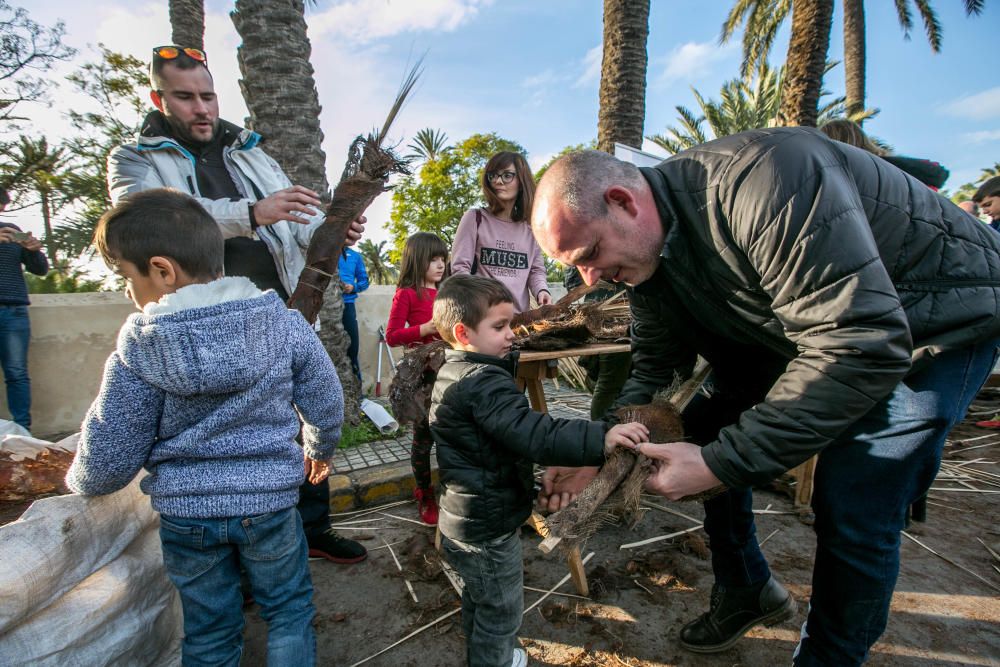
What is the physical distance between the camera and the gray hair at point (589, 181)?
1612mm

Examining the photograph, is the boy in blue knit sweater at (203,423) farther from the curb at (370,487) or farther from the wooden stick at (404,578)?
the curb at (370,487)

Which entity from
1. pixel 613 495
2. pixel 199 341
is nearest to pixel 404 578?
pixel 613 495

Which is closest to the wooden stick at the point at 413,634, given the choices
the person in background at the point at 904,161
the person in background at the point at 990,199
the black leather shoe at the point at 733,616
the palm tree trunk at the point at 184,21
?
the black leather shoe at the point at 733,616

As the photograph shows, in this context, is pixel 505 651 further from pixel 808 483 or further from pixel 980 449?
pixel 980 449

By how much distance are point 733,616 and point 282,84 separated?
205 inches

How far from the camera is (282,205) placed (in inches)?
89.3

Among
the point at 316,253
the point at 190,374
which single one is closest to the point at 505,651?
the point at 190,374

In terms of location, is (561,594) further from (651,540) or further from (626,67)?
(626,67)

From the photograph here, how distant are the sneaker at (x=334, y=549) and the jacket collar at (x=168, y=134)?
2331 mm

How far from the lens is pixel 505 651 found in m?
1.84

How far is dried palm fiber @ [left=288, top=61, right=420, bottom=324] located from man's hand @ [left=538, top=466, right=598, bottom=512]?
1.42 m

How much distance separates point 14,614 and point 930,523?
481 centimetres

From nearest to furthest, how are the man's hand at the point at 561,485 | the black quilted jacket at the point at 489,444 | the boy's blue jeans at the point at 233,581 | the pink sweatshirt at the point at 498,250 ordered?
the boy's blue jeans at the point at 233,581 < the black quilted jacket at the point at 489,444 < the man's hand at the point at 561,485 < the pink sweatshirt at the point at 498,250

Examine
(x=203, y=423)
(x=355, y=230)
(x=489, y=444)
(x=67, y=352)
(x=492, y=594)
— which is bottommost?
(x=492, y=594)
